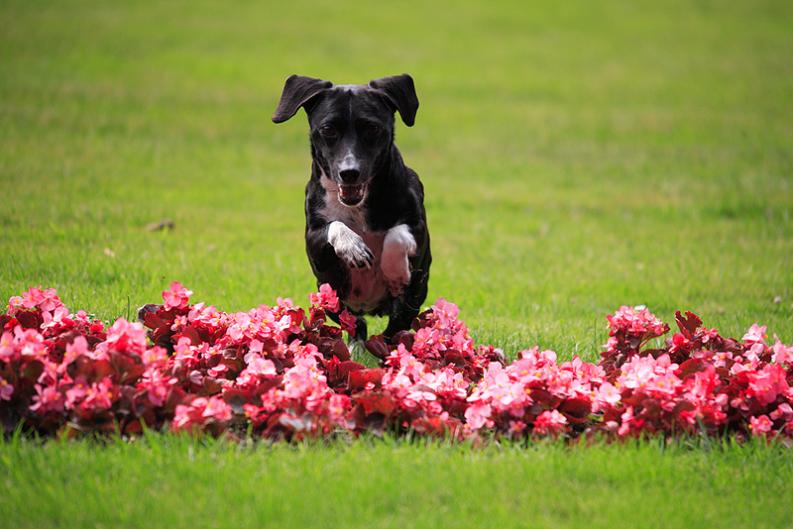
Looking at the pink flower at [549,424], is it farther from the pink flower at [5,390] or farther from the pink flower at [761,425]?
the pink flower at [5,390]

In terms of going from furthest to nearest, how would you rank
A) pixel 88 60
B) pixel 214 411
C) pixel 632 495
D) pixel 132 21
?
1. pixel 132 21
2. pixel 88 60
3. pixel 214 411
4. pixel 632 495

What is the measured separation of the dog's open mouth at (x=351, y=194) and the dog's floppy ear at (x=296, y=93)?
607 mm

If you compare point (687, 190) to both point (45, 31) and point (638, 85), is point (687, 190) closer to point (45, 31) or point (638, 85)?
point (638, 85)

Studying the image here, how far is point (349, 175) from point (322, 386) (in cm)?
146

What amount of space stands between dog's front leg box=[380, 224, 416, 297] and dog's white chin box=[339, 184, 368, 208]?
0.27 m

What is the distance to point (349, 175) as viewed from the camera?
582 cm

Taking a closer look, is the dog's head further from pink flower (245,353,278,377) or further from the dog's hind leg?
pink flower (245,353,278,377)

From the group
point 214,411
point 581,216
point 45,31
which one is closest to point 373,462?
point 214,411

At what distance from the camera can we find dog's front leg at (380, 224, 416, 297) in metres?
5.96

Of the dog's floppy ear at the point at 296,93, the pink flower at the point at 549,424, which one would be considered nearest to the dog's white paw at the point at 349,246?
the dog's floppy ear at the point at 296,93

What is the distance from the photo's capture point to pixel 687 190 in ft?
44.8

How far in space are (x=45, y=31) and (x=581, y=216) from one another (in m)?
15.4

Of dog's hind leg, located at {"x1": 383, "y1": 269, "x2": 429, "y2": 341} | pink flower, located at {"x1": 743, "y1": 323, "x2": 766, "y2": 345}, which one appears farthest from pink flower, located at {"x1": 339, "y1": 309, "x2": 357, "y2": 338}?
pink flower, located at {"x1": 743, "y1": 323, "x2": 766, "y2": 345}

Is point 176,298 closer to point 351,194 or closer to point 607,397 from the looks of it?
point 351,194
